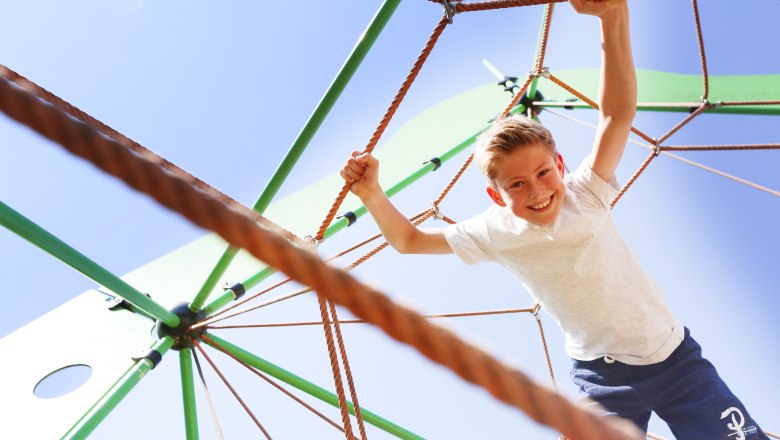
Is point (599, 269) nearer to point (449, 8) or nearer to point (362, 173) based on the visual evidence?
point (362, 173)

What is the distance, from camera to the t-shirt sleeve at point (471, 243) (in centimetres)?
153

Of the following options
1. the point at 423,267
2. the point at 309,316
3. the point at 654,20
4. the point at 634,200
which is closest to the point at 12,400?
the point at 309,316

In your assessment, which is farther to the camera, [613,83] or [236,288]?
[236,288]

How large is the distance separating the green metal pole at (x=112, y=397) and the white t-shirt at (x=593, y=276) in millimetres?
1129

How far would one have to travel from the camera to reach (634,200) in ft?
12.8

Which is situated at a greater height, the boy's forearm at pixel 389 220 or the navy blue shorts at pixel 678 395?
the boy's forearm at pixel 389 220

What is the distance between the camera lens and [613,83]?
1.29 meters

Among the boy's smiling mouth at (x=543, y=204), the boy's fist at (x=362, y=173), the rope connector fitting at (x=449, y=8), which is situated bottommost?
the boy's smiling mouth at (x=543, y=204)

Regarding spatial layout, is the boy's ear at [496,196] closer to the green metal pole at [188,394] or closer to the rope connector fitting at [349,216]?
the rope connector fitting at [349,216]

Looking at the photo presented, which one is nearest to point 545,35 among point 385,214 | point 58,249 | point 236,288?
point 385,214

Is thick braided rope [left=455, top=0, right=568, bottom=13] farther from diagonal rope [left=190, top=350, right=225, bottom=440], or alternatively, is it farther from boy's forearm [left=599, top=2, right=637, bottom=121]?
diagonal rope [left=190, top=350, right=225, bottom=440]

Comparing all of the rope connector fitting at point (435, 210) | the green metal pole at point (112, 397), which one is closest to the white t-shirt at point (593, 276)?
the rope connector fitting at point (435, 210)

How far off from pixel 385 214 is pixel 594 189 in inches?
18.5

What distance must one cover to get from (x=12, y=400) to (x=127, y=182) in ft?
8.27
